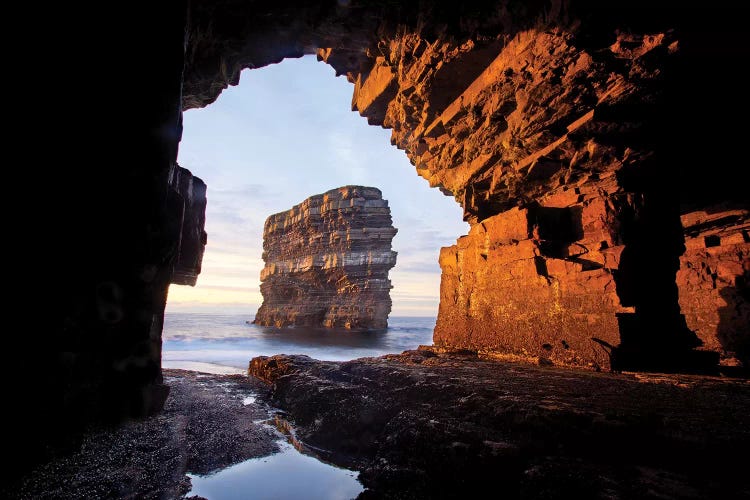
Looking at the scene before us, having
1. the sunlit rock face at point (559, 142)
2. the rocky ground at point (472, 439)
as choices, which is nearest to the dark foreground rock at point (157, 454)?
the rocky ground at point (472, 439)

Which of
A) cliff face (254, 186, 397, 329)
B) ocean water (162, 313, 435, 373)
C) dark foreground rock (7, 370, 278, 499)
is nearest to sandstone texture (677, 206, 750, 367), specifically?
dark foreground rock (7, 370, 278, 499)

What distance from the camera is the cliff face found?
4056 cm

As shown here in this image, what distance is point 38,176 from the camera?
6.99 ft

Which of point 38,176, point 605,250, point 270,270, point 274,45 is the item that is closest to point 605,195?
point 605,250

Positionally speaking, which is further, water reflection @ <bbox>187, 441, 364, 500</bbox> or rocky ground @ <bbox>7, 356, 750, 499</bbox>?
water reflection @ <bbox>187, 441, 364, 500</bbox>

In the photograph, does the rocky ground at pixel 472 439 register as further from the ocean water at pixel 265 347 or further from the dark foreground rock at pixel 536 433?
the ocean water at pixel 265 347

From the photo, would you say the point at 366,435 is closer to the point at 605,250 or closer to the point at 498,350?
the point at 498,350

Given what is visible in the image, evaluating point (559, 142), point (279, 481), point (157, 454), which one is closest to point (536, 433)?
point (279, 481)

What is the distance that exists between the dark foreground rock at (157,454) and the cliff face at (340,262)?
120ft

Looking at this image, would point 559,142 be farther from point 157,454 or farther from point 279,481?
point 157,454

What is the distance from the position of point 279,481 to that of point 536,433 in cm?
184

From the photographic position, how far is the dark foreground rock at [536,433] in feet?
5.19

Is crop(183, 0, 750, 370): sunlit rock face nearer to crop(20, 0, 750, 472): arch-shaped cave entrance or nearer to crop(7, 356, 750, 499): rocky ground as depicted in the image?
crop(20, 0, 750, 472): arch-shaped cave entrance

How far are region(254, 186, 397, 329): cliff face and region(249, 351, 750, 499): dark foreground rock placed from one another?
36.8 meters
